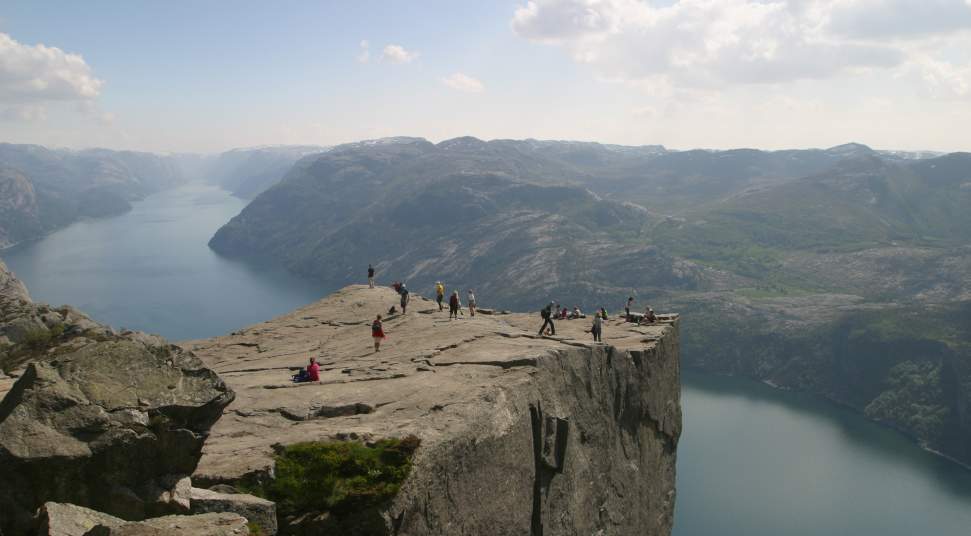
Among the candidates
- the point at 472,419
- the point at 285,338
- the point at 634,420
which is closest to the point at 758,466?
the point at 634,420

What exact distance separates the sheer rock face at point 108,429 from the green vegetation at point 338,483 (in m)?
2.56

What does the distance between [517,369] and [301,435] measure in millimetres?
11884

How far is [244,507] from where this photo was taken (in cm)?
1689

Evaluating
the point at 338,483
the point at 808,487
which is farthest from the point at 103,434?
the point at 808,487

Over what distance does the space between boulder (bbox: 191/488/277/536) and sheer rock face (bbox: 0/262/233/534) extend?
0.42m

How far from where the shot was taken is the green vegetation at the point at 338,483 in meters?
18.9

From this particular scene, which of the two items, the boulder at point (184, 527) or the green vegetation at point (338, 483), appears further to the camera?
the green vegetation at point (338, 483)

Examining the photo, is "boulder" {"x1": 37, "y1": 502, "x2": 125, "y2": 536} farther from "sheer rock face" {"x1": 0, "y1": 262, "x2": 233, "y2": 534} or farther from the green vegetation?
the green vegetation

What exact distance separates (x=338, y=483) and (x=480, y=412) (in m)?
7.65

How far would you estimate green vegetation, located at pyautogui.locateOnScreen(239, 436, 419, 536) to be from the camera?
1892 centimetres

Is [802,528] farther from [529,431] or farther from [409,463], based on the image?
[409,463]

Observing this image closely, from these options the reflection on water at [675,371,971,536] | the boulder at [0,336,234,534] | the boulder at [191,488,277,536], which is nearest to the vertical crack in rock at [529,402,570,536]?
the boulder at [191,488,277,536]

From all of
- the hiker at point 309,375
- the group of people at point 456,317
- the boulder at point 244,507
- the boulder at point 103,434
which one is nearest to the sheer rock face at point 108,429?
the boulder at point 103,434

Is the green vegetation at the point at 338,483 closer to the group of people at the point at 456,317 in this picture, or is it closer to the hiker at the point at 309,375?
the hiker at the point at 309,375
